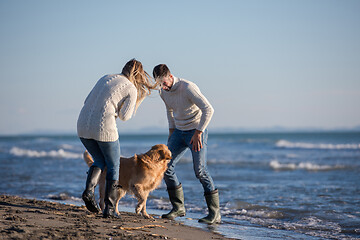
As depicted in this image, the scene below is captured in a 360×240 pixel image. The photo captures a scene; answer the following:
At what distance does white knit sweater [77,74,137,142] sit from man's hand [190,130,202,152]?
0.94m

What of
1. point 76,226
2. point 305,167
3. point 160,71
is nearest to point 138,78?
point 160,71

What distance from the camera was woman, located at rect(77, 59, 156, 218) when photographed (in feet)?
13.6

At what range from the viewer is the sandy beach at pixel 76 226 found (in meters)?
3.38

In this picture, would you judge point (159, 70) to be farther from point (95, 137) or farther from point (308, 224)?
point (308, 224)

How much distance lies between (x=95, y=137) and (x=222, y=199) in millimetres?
3627

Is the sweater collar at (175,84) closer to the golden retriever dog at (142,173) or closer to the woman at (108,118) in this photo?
the woman at (108,118)

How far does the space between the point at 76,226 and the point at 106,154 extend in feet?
2.77

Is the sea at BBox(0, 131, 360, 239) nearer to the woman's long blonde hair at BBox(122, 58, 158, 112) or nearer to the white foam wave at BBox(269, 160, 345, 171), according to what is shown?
the white foam wave at BBox(269, 160, 345, 171)

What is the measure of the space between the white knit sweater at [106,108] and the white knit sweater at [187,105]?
79cm

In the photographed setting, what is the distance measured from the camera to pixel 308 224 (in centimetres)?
529

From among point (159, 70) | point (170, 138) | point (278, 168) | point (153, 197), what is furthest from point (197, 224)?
point (278, 168)

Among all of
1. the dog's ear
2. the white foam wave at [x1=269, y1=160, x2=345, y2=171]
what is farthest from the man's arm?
the white foam wave at [x1=269, y1=160, x2=345, y2=171]

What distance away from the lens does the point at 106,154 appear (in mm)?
4277

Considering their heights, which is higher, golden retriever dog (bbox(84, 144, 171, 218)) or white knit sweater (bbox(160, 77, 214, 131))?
white knit sweater (bbox(160, 77, 214, 131))
